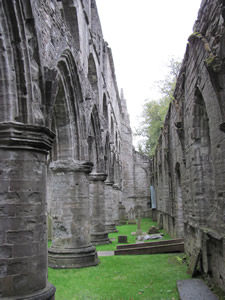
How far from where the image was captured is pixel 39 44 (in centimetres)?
578

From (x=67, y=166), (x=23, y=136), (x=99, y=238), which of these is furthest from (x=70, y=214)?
(x=99, y=238)

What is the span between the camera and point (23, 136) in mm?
4840

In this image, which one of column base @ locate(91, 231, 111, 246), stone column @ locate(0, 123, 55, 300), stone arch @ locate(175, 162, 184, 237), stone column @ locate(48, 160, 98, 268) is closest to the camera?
stone column @ locate(0, 123, 55, 300)

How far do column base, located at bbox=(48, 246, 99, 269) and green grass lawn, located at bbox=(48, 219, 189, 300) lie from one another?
0.71 ft

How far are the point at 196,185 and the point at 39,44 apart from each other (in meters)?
4.68

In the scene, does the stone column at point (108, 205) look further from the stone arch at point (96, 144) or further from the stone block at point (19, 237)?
the stone block at point (19, 237)

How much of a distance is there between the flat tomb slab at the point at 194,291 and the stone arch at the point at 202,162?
1685 mm

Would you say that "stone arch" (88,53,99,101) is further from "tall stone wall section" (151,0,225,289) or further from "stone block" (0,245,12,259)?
"stone block" (0,245,12,259)

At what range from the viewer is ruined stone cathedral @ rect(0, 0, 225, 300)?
4734 millimetres

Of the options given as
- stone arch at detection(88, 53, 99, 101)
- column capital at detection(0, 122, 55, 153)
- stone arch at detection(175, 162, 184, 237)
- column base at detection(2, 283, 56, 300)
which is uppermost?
stone arch at detection(88, 53, 99, 101)

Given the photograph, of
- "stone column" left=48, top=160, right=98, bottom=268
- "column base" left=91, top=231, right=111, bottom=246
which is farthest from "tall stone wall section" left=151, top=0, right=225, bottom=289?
"column base" left=91, top=231, right=111, bottom=246

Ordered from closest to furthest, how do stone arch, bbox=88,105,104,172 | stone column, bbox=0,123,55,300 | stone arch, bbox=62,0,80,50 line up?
stone column, bbox=0,123,55,300 → stone arch, bbox=62,0,80,50 → stone arch, bbox=88,105,104,172

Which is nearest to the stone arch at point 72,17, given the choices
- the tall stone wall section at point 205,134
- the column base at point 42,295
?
the tall stone wall section at point 205,134

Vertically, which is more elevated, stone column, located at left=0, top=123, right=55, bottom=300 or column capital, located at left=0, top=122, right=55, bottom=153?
column capital, located at left=0, top=122, right=55, bottom=153
